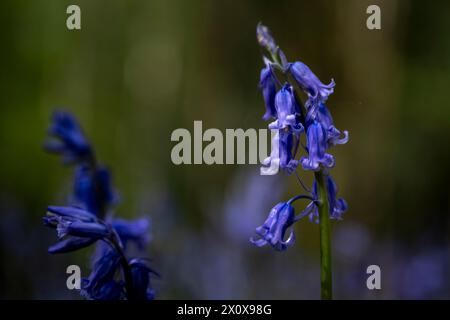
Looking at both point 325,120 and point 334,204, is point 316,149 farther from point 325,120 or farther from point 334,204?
point 334,204

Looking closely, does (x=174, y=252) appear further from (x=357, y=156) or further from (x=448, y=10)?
(x=448, y=10)

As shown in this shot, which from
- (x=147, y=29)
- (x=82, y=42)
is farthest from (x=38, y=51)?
(x=147, y=29)

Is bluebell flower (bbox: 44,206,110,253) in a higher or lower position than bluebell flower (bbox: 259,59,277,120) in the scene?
lower

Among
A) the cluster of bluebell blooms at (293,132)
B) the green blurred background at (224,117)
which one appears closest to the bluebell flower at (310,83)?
the cluster of bluebell blooms at (293,132)

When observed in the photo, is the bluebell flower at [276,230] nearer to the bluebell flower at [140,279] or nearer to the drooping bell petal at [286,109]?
the drooping bell petal at [286,109]

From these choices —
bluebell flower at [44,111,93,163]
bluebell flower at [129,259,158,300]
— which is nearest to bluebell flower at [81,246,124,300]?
bluebell flower at [129,259,158,300]

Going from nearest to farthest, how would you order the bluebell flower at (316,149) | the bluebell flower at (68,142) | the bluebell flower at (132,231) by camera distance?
the bluebell flower at (316,149), the bluebell flower at (132,231), the bluebell flower at (68,142)

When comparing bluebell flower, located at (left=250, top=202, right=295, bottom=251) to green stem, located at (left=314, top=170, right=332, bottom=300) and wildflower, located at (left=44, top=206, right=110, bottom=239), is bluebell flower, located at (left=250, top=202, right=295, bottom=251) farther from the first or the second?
wildflower, located at (left=44, top=206, right=110, bottom=239)

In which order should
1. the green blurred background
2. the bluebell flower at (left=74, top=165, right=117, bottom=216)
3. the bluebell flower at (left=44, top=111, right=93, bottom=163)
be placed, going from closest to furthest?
the bluebell flower at (left=74, top=165, right=117, bottom=216) → the bluebell flower at (left=44, top=111, right=93, bottom=163) → the green blurred background
